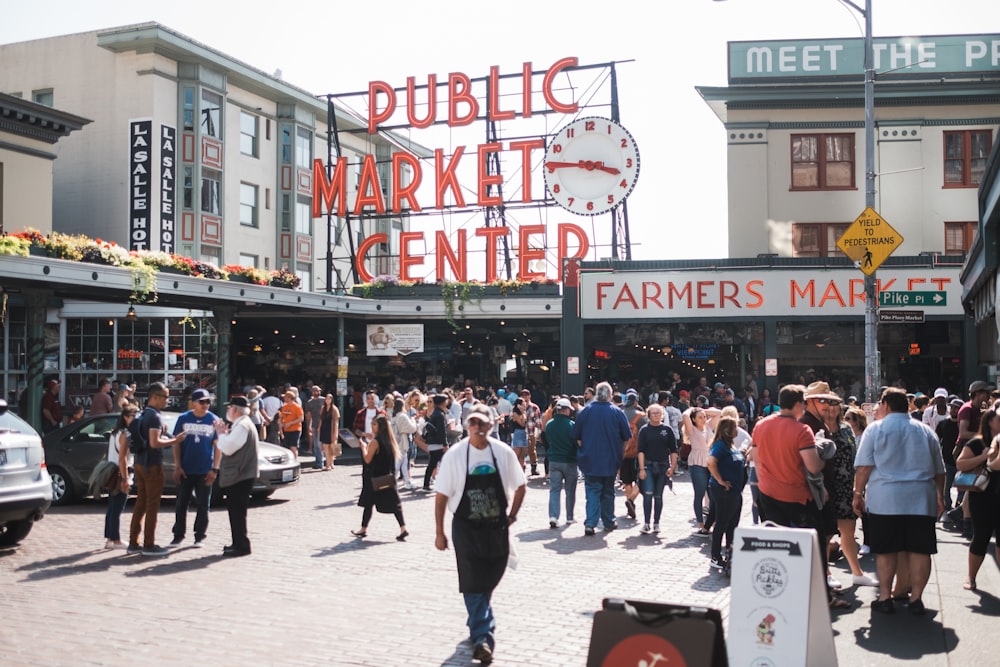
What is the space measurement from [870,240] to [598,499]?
271 inches

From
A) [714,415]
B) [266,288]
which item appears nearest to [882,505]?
[714,415]

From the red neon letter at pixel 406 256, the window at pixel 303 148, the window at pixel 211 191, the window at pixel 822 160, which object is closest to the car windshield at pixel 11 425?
the red neon letter at pixel 406 256

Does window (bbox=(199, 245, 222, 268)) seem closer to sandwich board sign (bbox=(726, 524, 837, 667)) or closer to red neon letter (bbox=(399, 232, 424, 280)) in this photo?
red neon letter (bbox=(399, 232, 424, 280))

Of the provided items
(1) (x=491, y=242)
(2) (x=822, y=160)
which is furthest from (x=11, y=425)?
(2) (x=822, y=160)

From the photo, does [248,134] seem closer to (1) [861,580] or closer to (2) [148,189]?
(2) [148,189]

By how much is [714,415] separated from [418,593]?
5.50 m

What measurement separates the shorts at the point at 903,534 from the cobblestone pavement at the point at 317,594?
74cm

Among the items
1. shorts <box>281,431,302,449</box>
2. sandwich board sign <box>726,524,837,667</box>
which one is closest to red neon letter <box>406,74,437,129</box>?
shorts <box>281,431,302,449</box>

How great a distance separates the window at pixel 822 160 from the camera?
32.3 m

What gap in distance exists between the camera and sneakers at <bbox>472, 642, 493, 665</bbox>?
24.0 feet

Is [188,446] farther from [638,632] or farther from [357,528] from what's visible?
[638,632]

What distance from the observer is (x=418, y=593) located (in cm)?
977

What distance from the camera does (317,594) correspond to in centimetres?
966

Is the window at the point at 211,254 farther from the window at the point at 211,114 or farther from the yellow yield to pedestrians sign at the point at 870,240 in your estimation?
the yellow yield to pedestrians sign at the point at 870,240
